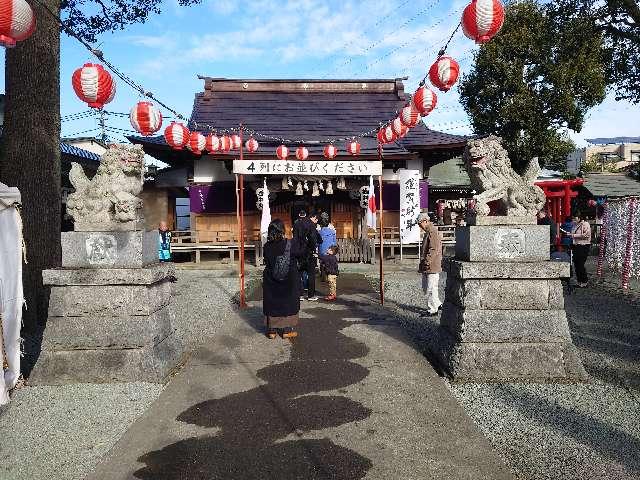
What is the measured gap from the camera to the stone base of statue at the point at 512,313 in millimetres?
4445

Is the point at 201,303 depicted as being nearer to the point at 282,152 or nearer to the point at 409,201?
the point at 282,152

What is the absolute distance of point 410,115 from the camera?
8.68 m

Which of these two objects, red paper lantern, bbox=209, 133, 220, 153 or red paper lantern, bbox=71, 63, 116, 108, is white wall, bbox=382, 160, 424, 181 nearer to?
red paper lantern, bbox=209, 133, 220, 153

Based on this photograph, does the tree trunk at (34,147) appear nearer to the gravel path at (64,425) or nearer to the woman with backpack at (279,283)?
the gravel path at (64,425)

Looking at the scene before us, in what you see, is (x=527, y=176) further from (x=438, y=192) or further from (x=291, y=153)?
(x=438, y=192)

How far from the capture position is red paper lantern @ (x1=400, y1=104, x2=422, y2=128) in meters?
8.54

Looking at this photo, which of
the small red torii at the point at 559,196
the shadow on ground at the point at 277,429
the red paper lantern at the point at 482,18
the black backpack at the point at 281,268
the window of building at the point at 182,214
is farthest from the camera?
the window of building at the point at 182,214

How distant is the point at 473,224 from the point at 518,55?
18.6 meters

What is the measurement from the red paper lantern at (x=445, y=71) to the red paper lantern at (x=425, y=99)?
128 centimetres

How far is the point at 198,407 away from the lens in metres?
3.93

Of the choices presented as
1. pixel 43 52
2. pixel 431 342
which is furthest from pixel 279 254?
pixel 43 52

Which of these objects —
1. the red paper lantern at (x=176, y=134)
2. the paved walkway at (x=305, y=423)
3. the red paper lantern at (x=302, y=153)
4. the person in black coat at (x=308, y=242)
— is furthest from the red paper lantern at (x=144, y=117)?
the red paper lantern at (x=302, y=153)

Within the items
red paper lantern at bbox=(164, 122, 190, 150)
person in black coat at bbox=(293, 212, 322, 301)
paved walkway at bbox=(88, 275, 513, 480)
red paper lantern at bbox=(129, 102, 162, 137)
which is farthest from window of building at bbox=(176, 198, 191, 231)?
paved walkway at bbox=(88, 275, 513, 480)

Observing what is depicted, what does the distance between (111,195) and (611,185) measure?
74.2 feet
